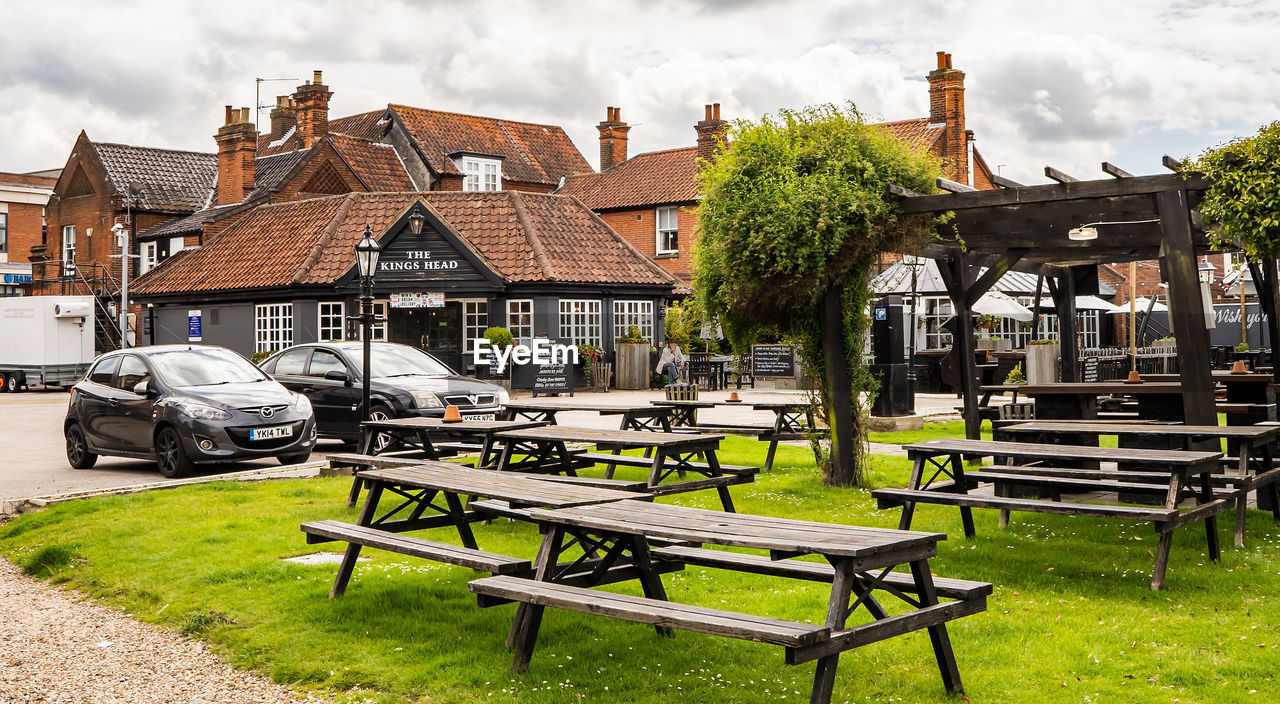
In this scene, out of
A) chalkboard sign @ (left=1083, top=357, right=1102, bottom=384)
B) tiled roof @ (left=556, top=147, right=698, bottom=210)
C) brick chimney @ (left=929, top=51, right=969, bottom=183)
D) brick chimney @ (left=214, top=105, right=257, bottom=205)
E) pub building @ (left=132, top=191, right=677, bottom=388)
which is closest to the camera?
chalkboard sign @ (left=1083, top=357, right=1102, bottom=384)

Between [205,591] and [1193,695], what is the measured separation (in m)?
5.79

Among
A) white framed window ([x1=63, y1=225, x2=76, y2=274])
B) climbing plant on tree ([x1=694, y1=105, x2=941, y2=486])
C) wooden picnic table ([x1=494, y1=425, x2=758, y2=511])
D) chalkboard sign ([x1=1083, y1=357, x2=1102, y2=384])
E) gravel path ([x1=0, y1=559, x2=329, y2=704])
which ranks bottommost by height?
gravel path ([x1=0, y1=559, x2=329, y2=704])

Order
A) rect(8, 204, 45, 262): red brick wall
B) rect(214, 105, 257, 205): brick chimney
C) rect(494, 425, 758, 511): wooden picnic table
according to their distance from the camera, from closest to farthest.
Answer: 1. rect(494, 425, 758, 511): wooden picnic table
2. rect(214, 105, 257, 205): brick chimney
3. rect(8, 204, 45, 262): red brick wall

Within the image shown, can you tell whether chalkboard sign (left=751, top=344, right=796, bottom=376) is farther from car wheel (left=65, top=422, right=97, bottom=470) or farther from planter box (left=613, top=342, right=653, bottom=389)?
car wheel (left=65, top=422, right=97, bottom=470)

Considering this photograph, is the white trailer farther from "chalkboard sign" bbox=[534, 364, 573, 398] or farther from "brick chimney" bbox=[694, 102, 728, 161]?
"brick chimney" bbox=[694, 102, 728, 161]

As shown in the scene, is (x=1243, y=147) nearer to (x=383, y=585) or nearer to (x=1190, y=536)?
(x=1190, y=536)

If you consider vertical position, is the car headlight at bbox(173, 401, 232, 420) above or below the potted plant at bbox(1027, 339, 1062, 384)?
below

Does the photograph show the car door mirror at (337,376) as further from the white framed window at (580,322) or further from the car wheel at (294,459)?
the white framed window at (580,322)

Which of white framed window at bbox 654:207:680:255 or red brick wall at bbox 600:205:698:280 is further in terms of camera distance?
white framed window at bbox 654:207:680:255

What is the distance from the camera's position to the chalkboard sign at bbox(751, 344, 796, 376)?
29812 millimetres

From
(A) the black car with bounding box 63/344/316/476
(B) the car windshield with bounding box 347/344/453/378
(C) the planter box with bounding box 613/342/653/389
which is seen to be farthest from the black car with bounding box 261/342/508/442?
(C) the planter box with bounding box 613/342/653/389

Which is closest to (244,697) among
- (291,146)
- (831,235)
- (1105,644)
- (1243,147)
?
(1105,644)

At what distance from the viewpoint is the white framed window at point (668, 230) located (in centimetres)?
4034

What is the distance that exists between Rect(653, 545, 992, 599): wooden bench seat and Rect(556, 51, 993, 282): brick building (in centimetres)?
3039
